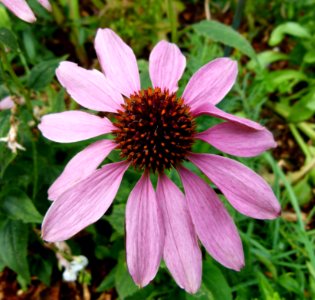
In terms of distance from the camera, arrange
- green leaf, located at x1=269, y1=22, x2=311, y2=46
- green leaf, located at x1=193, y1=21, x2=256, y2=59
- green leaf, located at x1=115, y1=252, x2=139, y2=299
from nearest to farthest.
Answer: green leaf, located at x1=115, y1=252, x2=139, y2=299, green leaf, located at x1=193, y1=21, x2=256, y2=59, green leaf, located at x1=269, y1=22, x2=311, y2=46

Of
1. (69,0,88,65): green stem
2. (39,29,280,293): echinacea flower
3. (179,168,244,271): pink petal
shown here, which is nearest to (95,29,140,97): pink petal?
(39,29,280,293): echinacea flower

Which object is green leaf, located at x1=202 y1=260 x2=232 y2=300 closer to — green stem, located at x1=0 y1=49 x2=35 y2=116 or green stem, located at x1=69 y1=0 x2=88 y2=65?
green stem, located at x1=0 y1=49 x2=35 y2=116

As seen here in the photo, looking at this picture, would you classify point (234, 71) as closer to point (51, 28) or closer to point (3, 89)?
point (3, 89)

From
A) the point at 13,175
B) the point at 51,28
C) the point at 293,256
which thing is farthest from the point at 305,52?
the point at 13,175

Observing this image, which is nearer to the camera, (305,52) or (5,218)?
(5,218)

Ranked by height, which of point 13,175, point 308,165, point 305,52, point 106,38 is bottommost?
point 308,165

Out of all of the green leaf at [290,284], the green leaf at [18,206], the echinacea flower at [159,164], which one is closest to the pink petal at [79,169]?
the echinacea flower at [159,164]
